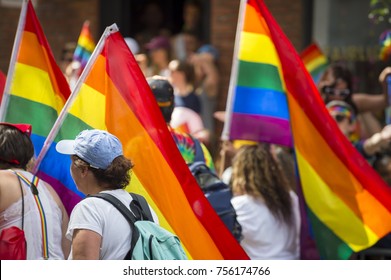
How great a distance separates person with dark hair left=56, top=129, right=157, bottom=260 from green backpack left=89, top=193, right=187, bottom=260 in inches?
1.2

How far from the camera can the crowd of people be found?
4977 millimetres

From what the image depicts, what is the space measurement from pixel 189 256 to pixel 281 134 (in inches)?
76.5

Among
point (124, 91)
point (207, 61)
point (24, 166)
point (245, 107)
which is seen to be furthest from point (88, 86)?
point (207, 61)

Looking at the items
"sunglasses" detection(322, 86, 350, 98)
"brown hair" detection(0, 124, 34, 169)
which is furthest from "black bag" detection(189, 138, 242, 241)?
"sunglasses" detection(322, 86, 350, 98)

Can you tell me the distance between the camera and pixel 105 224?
492cm

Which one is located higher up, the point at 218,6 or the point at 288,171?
the point at 218,6

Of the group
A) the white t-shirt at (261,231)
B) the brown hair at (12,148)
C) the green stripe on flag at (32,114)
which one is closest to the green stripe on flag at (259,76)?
the white t-shirt at (261,231)

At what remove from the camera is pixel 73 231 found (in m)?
4.92

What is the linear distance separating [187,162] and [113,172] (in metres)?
1.80

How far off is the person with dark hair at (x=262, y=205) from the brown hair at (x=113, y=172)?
2297 mm

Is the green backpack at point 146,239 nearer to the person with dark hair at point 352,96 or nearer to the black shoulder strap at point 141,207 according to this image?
the black shoulder strap at point 141,207

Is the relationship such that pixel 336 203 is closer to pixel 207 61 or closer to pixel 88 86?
pixel 88 86

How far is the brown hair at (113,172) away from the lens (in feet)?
16.9

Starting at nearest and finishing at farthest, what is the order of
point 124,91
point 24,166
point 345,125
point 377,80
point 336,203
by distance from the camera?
point 24,166
point 124,91
point 336,203
point 345,125
point 377,80
